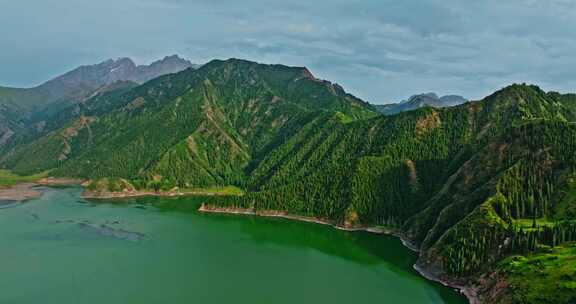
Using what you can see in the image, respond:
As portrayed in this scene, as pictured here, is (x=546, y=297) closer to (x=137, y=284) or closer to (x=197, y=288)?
(x=197, y=288)

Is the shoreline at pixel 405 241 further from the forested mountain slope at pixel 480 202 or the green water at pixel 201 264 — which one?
the green water at pixel 201 264

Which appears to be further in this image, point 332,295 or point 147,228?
point 147,228

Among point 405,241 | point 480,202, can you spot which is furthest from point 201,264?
point 480,202

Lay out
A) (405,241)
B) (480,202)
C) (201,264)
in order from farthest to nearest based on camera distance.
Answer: (405,241) < (480,202) < (201,264)

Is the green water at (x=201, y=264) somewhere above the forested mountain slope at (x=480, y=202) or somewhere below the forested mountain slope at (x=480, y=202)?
below

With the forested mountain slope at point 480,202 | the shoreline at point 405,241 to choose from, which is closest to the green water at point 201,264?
the shoreline at point 405,241

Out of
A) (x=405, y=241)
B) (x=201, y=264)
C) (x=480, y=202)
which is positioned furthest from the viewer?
(x=405, y=241)

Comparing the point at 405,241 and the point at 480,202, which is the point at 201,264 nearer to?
the point at 405,241

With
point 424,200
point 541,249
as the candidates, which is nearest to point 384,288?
point 541,249
